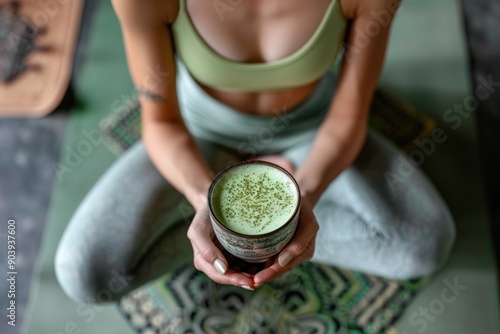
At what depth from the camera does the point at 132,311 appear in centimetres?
117

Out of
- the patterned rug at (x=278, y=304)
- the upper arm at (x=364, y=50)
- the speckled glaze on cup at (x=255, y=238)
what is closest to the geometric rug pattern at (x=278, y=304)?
the patterned rug at (x=278, y=304)

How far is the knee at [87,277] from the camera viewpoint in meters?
0.99

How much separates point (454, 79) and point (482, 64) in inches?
4.2

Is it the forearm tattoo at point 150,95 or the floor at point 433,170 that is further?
the floor at point 433,170

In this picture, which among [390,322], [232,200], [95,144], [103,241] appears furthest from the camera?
[95,144]

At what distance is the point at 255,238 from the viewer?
1.94 feet

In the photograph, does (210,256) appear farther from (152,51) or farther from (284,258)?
(152,51)

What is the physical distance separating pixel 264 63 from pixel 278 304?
0.52 meters

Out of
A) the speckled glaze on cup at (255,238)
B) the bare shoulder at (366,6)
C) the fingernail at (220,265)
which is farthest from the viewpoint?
the bare shoulder at (366,6)

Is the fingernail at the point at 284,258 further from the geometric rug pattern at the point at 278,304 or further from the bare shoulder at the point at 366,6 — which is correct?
the geometric rug pattern at the point at 278,304

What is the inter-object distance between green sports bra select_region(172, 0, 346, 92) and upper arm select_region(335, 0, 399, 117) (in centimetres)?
2

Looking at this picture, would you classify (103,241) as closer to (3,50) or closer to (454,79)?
(3,50)

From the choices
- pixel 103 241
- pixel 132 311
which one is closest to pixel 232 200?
pixel 103 241

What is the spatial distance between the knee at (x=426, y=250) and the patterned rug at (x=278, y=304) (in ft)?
0.33
